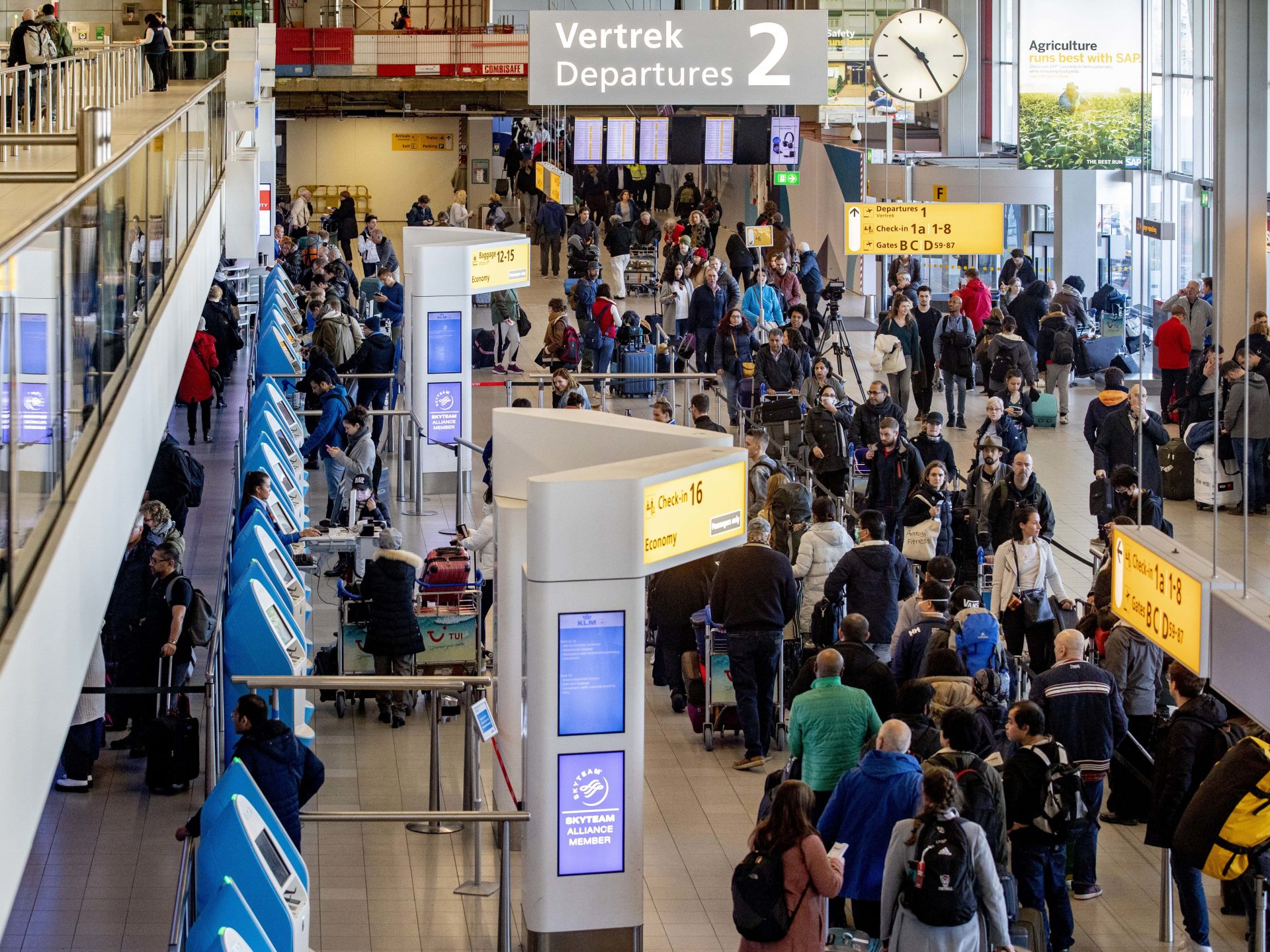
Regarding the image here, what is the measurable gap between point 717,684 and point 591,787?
10.1 feet

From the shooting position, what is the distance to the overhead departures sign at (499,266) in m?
16.8

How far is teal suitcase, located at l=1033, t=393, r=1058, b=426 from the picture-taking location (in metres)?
20.2

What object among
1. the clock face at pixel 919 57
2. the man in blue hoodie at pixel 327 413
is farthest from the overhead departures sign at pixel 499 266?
the clock face at pixel 919 57

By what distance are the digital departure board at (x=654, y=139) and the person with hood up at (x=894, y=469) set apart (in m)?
13.5

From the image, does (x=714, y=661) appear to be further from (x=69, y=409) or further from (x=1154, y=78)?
(x=1154, y=78)

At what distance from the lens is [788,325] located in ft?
59.8

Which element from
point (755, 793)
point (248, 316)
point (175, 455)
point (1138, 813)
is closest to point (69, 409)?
point (755, 793)

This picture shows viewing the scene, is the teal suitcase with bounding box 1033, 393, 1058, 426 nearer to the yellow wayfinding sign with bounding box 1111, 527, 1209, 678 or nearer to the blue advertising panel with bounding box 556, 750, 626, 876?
the yellow wayfinding sign with bounding box 1111, 527, 1209, 678

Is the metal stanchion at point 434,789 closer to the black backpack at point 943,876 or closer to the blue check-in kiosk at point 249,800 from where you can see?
the blue check-in kiosk at point 249,800

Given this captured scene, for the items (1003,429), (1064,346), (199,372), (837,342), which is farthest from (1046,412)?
(199,372)

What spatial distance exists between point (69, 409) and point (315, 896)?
12.5ft

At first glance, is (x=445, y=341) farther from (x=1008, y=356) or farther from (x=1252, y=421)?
(x=1252, y=421)

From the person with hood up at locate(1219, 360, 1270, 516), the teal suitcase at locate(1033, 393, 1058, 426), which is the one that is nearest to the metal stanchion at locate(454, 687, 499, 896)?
the person with hood up at locate(1219, 360, 1270, 516)

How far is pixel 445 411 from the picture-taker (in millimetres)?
17078
